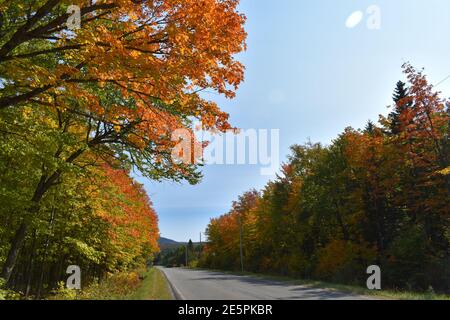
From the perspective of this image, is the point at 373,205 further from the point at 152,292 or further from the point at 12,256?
the point at 12,256

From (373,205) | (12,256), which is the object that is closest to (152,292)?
(12,256)

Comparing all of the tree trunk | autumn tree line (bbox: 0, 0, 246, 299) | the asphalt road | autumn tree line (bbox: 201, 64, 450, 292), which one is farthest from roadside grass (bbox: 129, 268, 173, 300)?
autumn tree line (bbox: 201, 64, 450, 292)

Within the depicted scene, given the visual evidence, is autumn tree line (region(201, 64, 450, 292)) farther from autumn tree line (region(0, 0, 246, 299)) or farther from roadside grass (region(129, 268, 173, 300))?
autumn tree line (region(0, 0, 246, 299))

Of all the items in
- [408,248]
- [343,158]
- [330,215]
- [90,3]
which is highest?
[343,158]

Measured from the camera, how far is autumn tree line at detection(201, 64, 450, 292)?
27062 millimetres

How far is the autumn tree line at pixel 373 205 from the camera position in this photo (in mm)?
27062

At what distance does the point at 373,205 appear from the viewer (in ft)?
113

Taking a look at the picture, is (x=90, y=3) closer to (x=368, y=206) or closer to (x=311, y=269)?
(x=368, y=206)

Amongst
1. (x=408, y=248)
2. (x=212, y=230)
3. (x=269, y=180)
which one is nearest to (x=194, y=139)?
(x=408, y=248)

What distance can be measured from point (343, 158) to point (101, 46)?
35.6 metres

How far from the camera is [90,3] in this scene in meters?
6.86

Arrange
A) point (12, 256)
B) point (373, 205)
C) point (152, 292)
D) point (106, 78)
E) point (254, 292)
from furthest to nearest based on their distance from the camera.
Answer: point (373, 205) < point (254, 292) < point (152, 292) < point (12, 256) < point (106, 78)
